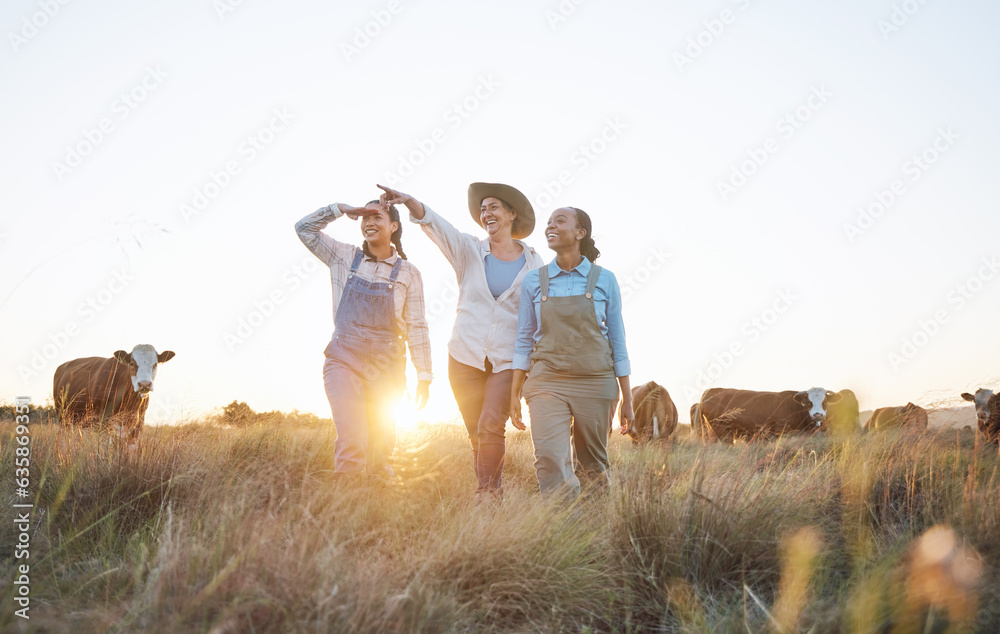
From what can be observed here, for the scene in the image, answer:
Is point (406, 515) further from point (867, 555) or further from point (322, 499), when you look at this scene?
point (867, 555)

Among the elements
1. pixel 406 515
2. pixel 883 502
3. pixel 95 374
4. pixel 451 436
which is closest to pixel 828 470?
pixel 883 502

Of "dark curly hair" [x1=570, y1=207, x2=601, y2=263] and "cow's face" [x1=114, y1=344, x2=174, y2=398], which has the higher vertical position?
"dark curly hair" [x1=570, y1=207, x2=601, y2=263]

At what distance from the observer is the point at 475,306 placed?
5.14 m

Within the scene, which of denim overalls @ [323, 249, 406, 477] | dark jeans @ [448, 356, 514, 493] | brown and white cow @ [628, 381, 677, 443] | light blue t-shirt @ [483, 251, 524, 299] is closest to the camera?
dark jeans @ [448, 356, 514, 493]

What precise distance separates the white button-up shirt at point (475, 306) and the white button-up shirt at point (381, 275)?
0.41 m

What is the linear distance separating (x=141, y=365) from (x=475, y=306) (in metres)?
7.01

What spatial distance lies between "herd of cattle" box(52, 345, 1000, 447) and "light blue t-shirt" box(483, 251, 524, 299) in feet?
5.43

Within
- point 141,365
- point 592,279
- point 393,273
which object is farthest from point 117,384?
point 592,279

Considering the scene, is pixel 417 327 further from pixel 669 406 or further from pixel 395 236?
pixel 669 406

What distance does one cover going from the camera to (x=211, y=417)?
310 inches

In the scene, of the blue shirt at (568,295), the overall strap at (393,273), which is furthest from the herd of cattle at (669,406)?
the overall strap at (393,273)

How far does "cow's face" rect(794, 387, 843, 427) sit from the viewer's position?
53.0 feet

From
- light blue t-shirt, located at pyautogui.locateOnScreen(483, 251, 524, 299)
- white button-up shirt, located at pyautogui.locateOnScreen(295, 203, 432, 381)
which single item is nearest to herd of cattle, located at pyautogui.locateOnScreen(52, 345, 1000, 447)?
Answer: light blue t-shirt, located at pyautogui.locateOnScreen(483, 251, 524, 299)

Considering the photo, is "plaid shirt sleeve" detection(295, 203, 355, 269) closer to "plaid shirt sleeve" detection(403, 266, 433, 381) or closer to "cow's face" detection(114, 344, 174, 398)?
"plaid shirt sleeve" detection(403, 266, 433, 381)
